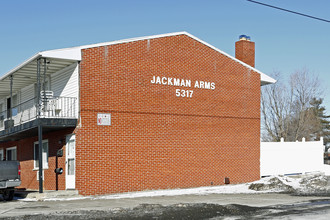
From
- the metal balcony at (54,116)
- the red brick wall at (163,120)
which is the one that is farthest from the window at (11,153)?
the red brick wall at (163,120)

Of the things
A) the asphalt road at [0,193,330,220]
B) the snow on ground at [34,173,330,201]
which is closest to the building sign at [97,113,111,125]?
the snow on ground at [34,173,330,201]

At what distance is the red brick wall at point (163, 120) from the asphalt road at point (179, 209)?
321 cm

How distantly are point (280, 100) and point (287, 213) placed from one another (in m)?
43.7

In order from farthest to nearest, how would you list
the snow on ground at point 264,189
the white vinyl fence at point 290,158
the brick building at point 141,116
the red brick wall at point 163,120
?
the white vinyl fence at point 290,158
the snow on ground at point 264,189
the red brick wall at point 163,120
the brick building at point 141,116

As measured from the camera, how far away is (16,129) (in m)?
21.9

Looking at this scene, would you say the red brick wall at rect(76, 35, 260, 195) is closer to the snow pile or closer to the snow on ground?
the snow on ground

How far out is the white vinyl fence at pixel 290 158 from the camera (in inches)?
1002

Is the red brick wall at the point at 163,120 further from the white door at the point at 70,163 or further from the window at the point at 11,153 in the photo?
the window at the point at 11,153

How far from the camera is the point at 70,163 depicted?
1950cm

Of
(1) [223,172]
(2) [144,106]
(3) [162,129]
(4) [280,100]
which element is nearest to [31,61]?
Answer: (2) [144,106]

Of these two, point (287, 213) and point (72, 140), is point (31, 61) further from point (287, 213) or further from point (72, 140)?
point (287, 213)

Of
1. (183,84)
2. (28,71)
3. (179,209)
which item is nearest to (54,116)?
(28,71)

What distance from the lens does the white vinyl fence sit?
25453 millimetres

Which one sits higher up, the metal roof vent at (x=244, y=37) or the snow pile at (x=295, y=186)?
the metal roof vent at (x=244, y=37)
